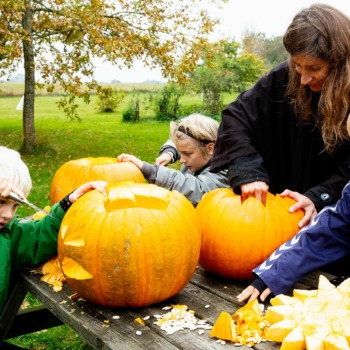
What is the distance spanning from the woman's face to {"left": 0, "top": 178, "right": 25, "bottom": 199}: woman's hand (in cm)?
141

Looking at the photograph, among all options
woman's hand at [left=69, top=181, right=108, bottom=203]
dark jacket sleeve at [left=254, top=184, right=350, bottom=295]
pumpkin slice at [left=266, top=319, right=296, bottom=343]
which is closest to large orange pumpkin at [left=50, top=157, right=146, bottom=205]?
woman's hand at [left=69, top=181, right=108, bottom=203]

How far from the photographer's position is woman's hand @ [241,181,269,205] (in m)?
2.45

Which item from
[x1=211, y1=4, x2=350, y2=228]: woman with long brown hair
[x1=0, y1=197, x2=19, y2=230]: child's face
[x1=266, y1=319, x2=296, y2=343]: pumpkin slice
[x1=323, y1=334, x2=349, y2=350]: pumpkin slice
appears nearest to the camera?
[x1=323, y1=334, x2=349, y2=350]: pumpkin slice

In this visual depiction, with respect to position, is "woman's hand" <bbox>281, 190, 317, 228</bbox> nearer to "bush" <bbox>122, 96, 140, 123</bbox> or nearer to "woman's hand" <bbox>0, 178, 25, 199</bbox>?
"woman's hand" <bbox>0, 178, 25, 199</bbox>

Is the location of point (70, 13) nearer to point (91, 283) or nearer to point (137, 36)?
point (137, 36)

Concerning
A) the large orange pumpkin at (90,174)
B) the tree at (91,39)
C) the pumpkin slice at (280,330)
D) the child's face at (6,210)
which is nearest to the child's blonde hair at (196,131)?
the large orange pumpkin at (90,174)

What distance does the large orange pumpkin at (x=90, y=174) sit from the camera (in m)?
3.34

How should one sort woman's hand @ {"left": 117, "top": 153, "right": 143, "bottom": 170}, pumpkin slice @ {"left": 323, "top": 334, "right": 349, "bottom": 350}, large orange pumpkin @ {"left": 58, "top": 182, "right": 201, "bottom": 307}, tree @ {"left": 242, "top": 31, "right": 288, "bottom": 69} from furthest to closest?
1. tree @ {"left": 242, "top": 31, "right": 288, "bottom": 69}
2. woman's hand @ {"left": 117, "top": 153, "right": 143, "bottom": 170}
3. large orange pumpkin @ {"left": 58, "top": 182, "right": 201, "bottom": 307}
4. pumpkin slice @ {"left": 323, "top": 334, "right": 349, "bottom": 350}

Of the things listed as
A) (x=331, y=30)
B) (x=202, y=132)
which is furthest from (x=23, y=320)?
(x=331, y=30)

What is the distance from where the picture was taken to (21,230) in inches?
98.7

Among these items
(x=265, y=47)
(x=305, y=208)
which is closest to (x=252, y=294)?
(x=305, y=208)

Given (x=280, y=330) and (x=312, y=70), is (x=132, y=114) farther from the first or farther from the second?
(x=280, y=330)

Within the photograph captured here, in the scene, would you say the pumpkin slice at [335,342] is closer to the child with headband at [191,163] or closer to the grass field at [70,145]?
the child with headband at [191,163]

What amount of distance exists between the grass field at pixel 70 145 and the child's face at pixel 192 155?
1537 millimetres
